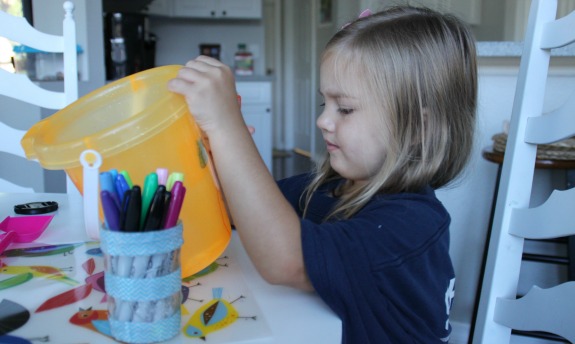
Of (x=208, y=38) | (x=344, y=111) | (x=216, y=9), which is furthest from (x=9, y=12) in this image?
(x=208, y=38)

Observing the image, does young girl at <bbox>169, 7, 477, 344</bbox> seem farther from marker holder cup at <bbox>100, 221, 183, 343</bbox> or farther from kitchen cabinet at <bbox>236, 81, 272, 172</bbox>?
kitchen cabinet at <bbox>236, 81, 272, 172</bbox>

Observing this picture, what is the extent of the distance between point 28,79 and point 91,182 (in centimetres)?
89

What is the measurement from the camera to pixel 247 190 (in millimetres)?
557

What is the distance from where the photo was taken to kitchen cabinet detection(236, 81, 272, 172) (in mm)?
4305

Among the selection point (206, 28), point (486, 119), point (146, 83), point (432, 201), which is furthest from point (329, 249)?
point (206, 28)

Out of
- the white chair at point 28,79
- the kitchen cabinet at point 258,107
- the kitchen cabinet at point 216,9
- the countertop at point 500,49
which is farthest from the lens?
the kitchen cabinet at point 216,9

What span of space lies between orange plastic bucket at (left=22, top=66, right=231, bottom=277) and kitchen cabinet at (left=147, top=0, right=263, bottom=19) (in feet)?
14.6

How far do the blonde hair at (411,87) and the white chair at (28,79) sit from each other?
0.75 m

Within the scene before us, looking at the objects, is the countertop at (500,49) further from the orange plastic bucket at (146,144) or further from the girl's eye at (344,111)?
the orange plastic bucket at (146,144)

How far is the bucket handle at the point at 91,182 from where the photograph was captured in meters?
0.48

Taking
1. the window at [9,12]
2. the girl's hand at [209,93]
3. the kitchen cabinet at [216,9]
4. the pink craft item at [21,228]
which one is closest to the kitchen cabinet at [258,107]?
the kitchen cabinet at [216,9]

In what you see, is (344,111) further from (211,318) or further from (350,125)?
(211,318)

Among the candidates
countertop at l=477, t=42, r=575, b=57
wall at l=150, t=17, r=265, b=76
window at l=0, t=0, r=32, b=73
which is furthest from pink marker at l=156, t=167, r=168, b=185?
wall at l=150, t=17, r=265, b=76

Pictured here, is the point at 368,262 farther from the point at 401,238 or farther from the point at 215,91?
the point at 215,91
